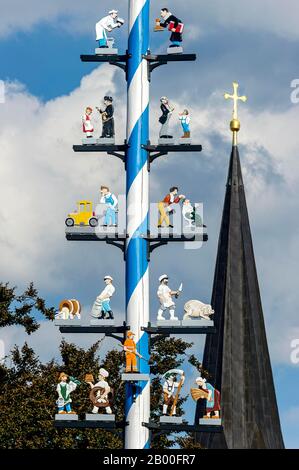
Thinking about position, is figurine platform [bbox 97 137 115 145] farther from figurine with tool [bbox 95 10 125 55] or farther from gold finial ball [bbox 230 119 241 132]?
gold finial ball [bbox 230 119 241 132]

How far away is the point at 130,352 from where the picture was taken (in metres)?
22.7

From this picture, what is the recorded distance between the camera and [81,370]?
47281mm

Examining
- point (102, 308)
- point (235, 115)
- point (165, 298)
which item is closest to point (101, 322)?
point (102, 308)

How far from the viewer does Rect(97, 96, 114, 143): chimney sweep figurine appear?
24.1 metres

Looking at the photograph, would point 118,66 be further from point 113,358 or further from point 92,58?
point 113,358

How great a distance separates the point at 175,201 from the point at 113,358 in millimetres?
24974

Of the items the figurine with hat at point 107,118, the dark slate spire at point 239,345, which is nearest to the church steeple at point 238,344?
the dark slate spire at point 239,345

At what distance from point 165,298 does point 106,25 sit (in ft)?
15.9

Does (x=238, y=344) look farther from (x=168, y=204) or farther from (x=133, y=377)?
(x=133, y=377)

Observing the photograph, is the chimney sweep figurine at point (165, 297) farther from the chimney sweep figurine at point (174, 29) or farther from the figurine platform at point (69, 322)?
the chimney sweep figurine at point (174, 29)

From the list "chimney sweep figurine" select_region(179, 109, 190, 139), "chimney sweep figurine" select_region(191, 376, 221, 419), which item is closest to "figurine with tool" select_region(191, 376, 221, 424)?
"chimney sweep figurine" select_region(191, 376, 221, 419)

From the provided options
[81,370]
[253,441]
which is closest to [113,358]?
[81,370]

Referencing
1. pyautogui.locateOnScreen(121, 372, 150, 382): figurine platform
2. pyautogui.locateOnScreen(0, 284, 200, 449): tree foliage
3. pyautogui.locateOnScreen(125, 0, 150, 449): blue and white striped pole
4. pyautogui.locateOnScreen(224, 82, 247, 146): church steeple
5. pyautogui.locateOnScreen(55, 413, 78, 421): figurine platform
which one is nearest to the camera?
pyautogui.locateOnScreen(121, 372, 150, 382): figurine platform
